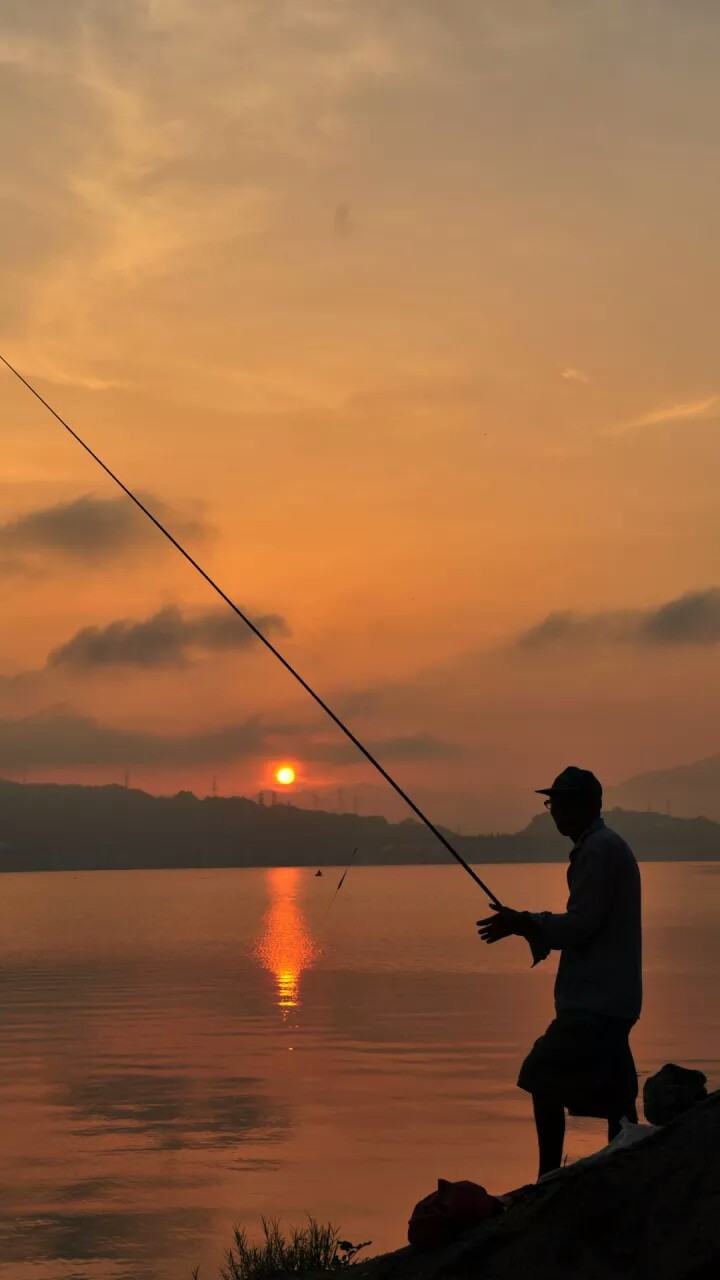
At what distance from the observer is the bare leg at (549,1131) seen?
7.61 metres

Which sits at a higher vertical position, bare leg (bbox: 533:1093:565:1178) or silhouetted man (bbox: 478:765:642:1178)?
silhouetted man (bbox: 478:765:642:1178)

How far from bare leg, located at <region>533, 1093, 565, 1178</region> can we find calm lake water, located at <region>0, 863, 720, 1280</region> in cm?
423

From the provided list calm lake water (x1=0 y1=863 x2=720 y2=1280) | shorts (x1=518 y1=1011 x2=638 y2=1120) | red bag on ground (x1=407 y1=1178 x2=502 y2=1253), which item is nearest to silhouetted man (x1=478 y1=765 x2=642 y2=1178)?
shorts (x1=518 y1=1011 x2=638 y2=1120)

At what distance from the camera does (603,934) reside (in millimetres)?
7586

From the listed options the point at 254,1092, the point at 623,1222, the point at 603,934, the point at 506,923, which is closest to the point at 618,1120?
the point at 603,934

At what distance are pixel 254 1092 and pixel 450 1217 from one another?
47.8 ft

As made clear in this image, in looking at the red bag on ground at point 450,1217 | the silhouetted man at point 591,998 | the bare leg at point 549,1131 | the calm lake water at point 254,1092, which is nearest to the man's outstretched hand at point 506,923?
the silhouetted man at point 591,998

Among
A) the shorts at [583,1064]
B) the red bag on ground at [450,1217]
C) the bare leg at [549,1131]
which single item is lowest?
the red bag on ground at [450,1217]

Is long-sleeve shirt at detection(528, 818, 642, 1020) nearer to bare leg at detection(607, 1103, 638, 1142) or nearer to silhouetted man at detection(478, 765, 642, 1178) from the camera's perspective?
silhouetted man at detection(478, 765, 642, 1178)

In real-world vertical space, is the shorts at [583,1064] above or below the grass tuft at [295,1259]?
above

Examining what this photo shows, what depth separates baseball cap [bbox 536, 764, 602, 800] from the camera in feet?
25.5

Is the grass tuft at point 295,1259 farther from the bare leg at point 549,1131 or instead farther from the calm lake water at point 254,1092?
the calm lake water at point 254,1092

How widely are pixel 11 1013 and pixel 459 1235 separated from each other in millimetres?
29784

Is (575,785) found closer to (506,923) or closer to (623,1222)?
(506,923)
